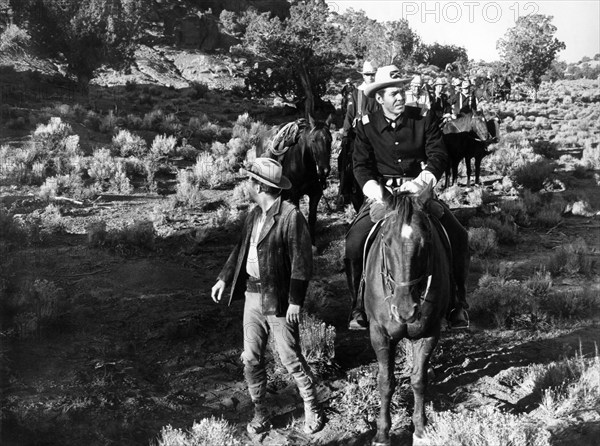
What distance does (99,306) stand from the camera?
7.64 metres

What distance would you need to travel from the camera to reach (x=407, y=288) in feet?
12.7

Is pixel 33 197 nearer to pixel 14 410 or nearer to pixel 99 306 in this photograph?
pixel 99 306

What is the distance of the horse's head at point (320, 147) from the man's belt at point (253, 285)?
494 cm

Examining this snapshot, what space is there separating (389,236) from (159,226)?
26.6 ft

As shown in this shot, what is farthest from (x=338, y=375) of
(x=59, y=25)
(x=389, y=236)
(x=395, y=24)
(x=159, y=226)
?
(x=395, y=24)

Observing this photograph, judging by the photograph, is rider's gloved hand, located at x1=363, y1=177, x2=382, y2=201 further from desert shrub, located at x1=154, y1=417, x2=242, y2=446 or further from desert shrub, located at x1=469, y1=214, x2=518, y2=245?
desert shrub, located at x1=469, y1=214, x2=518, y2=245

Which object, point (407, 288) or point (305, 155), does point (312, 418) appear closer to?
point (407, 288)

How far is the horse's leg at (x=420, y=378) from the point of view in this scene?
4.61 meters

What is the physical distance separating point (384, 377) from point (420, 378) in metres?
0.32

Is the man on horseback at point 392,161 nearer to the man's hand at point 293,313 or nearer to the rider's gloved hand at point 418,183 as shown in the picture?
the rider's gloved hand at point 418,183

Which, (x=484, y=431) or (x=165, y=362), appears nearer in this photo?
(x=484, y=431)

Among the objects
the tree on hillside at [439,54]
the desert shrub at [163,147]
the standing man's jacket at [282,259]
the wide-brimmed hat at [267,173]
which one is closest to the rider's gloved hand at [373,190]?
the standing man's jacket at [282,259]

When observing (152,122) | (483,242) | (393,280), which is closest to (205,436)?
(393,280)

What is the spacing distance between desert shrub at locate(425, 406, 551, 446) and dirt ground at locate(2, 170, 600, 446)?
0.45 metres
